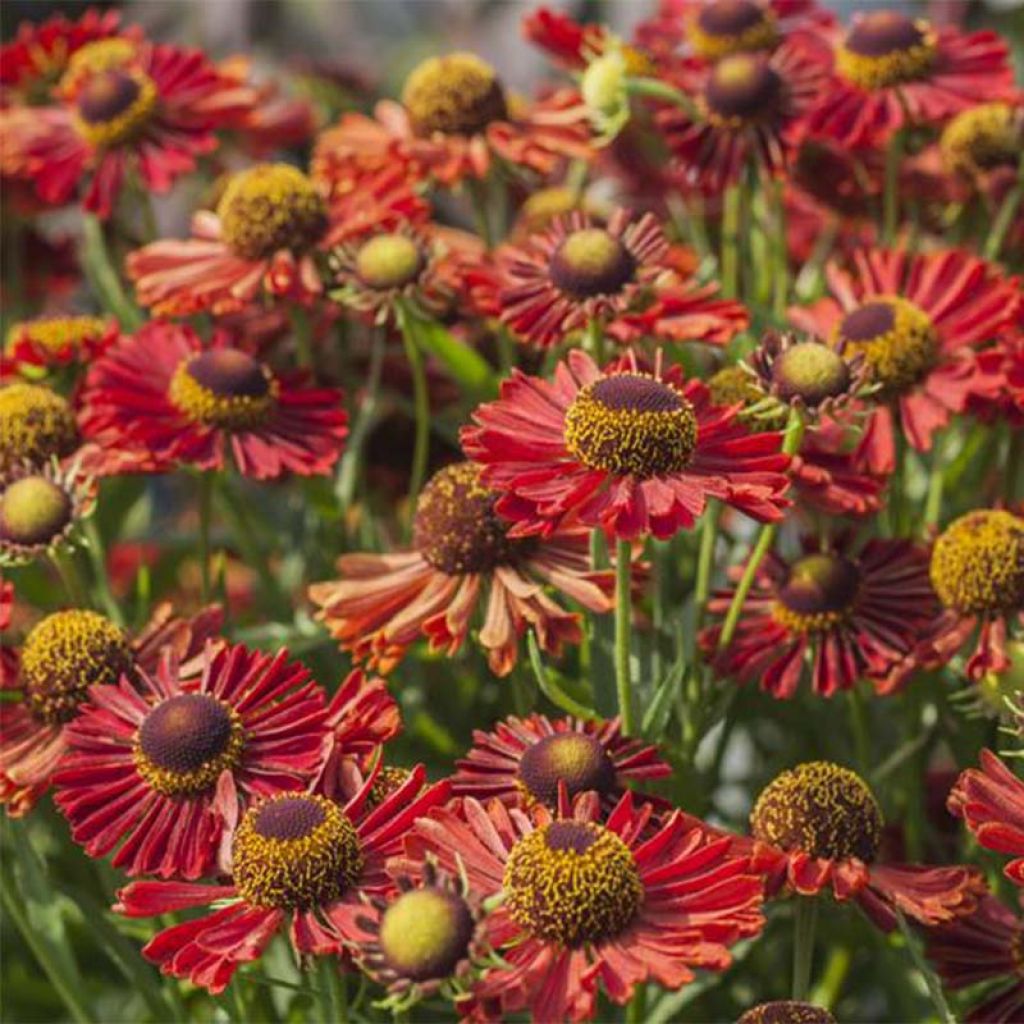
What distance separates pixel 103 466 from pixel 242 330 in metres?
0.26

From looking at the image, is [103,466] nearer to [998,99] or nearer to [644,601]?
[644,601]

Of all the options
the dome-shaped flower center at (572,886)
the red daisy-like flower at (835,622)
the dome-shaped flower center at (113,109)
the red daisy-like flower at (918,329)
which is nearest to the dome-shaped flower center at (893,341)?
the red daisy-like flower at (918,329)

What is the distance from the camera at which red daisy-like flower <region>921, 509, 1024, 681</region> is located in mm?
1037

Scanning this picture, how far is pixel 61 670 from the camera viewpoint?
1004 millimetres

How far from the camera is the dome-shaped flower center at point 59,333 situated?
4.11 feet

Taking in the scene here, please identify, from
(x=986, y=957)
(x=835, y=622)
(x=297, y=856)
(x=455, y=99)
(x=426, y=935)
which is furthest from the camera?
(x=455, y=99)

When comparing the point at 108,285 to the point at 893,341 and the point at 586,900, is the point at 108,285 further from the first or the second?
the point at 586,900


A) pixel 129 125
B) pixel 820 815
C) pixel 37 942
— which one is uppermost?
pixel 129 125

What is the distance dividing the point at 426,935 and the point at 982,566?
0.45 meters

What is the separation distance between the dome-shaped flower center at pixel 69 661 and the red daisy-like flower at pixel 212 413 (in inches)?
5.4

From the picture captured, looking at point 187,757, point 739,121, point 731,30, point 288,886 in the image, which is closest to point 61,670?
point 187,757

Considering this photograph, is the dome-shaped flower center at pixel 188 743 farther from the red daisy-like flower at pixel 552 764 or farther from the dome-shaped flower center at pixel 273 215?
the dome-shaped flower center at pixel 273 215

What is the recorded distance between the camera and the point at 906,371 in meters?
1.16

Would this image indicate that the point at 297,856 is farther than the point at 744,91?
No
